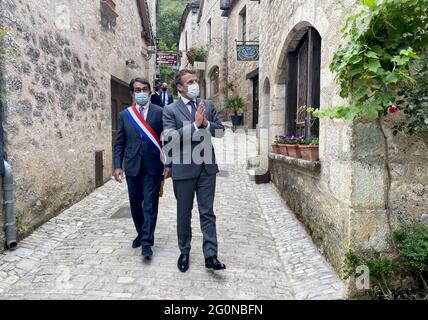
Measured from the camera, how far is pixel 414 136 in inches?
109

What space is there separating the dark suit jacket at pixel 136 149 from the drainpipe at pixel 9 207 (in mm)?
1024

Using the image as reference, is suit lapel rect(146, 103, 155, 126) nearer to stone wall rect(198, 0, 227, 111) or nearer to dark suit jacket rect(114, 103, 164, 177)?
dark suit jacket rect(114, 103, 164, 177)

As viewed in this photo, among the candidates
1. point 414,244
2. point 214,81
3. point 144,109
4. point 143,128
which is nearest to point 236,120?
point 214,81

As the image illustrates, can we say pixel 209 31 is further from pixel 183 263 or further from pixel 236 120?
pixel 183 263

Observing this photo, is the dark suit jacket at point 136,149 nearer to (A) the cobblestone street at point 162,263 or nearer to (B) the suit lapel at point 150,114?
(B) the suit lapel at point 150,114

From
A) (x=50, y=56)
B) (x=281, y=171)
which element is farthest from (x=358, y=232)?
(x=50, y=56)

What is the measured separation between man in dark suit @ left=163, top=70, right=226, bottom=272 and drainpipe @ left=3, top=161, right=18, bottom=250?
160 centimetres

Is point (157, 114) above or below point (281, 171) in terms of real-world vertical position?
above

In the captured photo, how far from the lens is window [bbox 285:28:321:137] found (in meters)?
4.64

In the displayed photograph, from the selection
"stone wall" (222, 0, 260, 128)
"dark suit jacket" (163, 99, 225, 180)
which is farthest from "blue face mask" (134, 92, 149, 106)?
"stone wall" (222, 0, 260, 128)

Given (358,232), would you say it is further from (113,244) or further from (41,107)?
(41,107)

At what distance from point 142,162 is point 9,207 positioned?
1.37 metres

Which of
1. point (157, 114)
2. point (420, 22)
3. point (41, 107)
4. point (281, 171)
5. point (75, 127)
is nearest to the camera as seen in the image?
point (420, 22)

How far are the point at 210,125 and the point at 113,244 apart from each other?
1703mm
